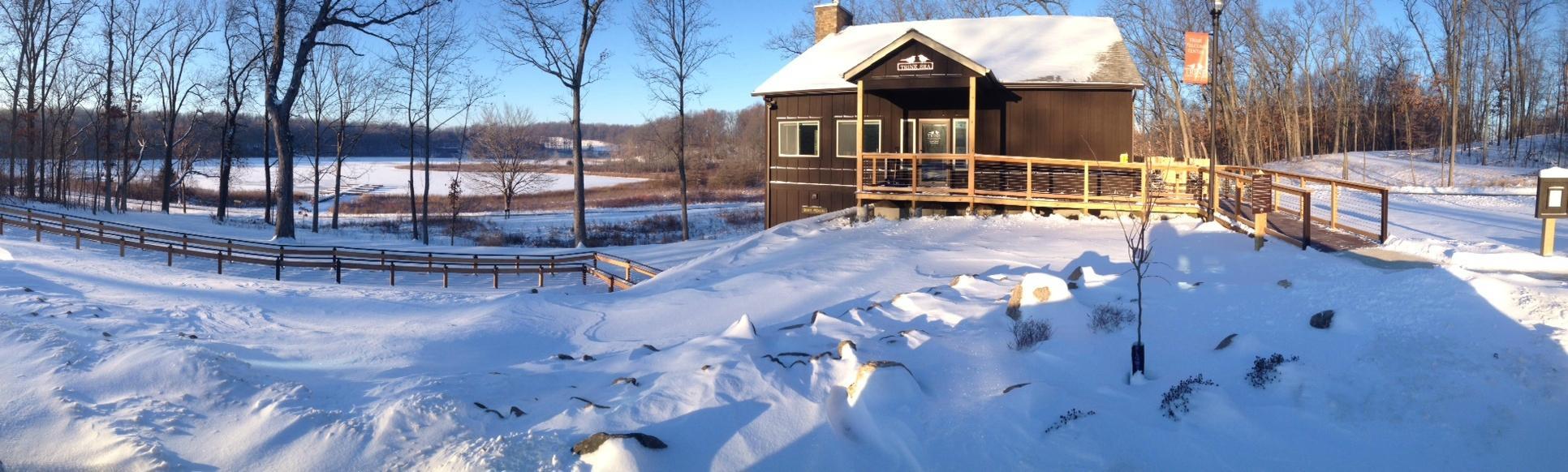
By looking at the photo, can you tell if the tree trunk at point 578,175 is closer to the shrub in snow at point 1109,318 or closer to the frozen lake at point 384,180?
the shrub in snow at point 1109,318

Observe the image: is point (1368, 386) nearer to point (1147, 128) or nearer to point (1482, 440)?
point (1482, 440)

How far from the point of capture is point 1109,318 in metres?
8.48

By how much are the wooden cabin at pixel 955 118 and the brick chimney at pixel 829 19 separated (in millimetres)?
400

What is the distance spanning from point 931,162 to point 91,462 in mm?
16957

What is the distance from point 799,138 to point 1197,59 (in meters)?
11.0

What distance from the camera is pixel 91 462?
6.45 m

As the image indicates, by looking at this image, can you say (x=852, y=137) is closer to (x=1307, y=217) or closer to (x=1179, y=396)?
(x=1307, y=217)

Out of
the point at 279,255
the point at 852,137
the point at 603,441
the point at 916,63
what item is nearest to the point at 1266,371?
the point at 603,441

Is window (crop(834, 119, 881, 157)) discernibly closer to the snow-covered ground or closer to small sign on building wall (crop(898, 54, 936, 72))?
small sign on building wall (crop(898, 54, 936, 72))

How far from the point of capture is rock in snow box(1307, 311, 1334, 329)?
294 inches

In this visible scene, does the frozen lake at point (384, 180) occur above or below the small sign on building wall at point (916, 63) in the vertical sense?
below

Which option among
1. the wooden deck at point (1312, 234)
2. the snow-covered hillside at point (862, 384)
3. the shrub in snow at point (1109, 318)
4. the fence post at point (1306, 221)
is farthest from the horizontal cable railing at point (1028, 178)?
the shrub in snow at point (1109, 318)

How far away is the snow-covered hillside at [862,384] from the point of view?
6.04 m

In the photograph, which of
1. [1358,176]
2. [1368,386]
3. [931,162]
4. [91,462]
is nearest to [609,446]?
[91,462]
